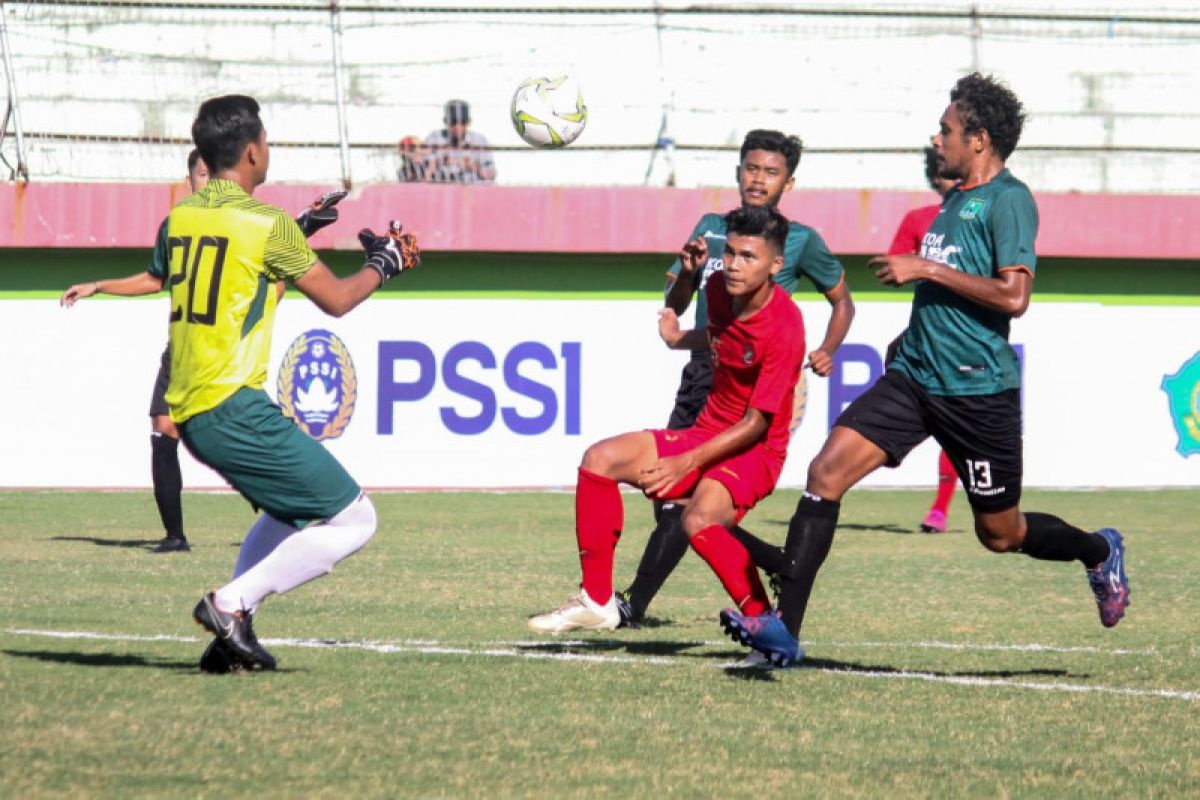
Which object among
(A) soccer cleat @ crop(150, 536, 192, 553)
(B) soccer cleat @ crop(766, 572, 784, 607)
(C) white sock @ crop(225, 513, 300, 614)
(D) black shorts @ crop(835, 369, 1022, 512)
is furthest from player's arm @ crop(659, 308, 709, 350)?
(A) soccer cleat @ crop(150, 536, 192, 553)

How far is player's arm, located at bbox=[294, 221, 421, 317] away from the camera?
596cm

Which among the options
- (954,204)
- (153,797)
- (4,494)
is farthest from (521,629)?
(4,494)

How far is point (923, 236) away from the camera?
7.88 metres

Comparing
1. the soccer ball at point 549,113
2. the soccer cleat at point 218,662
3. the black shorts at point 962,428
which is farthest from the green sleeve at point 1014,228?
the soccer ball at point 549,113

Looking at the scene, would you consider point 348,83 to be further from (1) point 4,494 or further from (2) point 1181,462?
(2) point 1181,462

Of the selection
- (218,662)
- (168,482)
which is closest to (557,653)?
(218,662)

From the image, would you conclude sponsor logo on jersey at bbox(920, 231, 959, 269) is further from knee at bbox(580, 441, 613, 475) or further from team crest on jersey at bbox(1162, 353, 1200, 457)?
team crest on jersey at bbox(1162, 353, 1200, 457)

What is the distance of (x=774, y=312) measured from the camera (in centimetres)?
665

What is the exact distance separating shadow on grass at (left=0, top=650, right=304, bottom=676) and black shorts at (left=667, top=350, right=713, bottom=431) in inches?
90.8

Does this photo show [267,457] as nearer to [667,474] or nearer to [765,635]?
[667,474]

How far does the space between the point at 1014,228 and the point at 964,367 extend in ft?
1.68

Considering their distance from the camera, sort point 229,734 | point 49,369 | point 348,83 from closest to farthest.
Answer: point 229,734 → point 49,369 → point 348,83

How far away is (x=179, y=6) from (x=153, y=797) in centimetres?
1458

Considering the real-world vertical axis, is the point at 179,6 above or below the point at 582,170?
above
